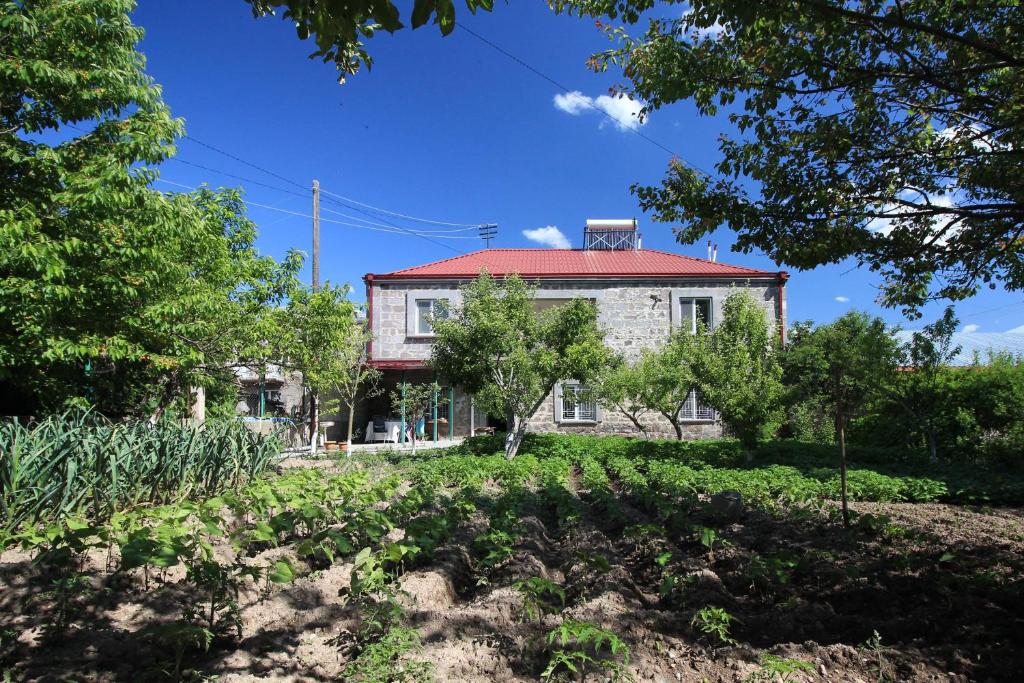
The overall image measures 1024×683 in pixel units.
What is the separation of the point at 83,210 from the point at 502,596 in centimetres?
628

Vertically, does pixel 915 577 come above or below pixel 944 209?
below

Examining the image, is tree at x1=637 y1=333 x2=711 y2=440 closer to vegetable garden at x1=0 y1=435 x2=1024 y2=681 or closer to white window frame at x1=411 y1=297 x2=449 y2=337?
vegetable garden at x1=0 y1=435 x2=1024 y2=681

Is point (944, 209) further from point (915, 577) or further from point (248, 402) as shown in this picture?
point (248, 402)

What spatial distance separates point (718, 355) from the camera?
12883 mm

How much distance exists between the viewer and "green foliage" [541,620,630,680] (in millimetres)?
2705

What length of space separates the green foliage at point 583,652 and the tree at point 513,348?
9393mm

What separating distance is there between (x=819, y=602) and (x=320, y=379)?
12416 mm

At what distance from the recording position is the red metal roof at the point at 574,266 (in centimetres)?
1906

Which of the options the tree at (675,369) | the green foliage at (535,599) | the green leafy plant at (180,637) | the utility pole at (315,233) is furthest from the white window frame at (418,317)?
the green leafy plant at (180,637)

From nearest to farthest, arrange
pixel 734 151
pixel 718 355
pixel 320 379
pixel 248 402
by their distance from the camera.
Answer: pixel 734 151 < pixel 718 355 < pixel 320 379 < pixel 248 402

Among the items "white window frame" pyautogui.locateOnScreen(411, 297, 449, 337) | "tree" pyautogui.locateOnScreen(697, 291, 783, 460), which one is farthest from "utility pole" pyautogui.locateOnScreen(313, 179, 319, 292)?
"tree" pyautogui.locateOnScreen(697, 291, 783, 460)

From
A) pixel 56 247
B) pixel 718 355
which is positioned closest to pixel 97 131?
pixel 56 247

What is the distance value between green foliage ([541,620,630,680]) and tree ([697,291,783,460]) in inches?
395

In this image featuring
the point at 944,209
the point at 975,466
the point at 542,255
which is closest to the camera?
the point at 944,209
